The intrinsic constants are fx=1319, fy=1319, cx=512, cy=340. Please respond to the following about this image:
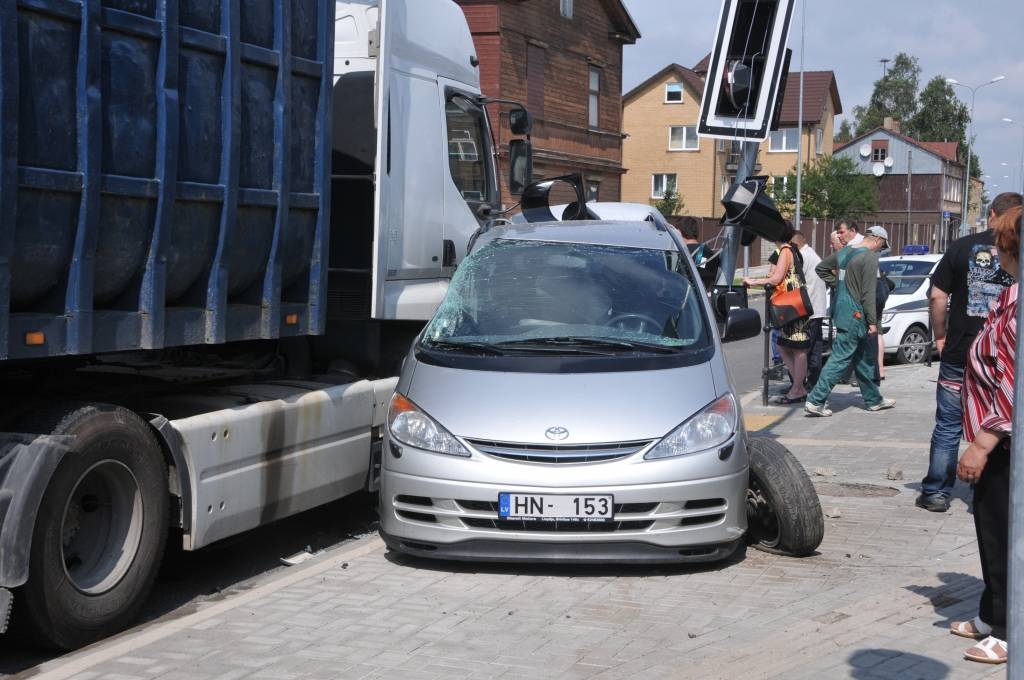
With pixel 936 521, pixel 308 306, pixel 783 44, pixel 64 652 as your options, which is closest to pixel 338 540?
pixel 308 306

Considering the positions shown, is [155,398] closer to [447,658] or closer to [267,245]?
[267,245]

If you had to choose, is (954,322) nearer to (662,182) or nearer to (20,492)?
(20,492)

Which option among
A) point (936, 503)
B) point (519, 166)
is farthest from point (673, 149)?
point (936, 503)

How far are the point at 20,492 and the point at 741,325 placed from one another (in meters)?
4.49

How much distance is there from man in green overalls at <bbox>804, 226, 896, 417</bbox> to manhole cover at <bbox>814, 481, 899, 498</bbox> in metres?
3.43

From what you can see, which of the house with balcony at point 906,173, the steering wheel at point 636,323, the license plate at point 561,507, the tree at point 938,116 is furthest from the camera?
the tree at point 938,116

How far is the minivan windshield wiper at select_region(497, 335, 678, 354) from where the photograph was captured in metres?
6.98

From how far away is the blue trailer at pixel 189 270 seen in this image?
16.6ft

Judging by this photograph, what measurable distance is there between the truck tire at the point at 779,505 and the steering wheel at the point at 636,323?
796 mm

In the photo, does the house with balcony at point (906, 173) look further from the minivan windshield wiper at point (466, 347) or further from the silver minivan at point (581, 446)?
the minivan windshield wiper at point (466, 347)

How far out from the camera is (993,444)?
5.03 m

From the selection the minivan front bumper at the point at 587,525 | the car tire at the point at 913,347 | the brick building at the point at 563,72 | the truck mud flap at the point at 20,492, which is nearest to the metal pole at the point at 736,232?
the minivan front bumper at the point at 587,525

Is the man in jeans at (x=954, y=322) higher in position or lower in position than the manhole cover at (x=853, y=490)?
higher

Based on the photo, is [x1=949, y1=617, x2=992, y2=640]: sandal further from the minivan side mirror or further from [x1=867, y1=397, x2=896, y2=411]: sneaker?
[x1=867, y1=397, x2=896, y2=411]: sneaker
